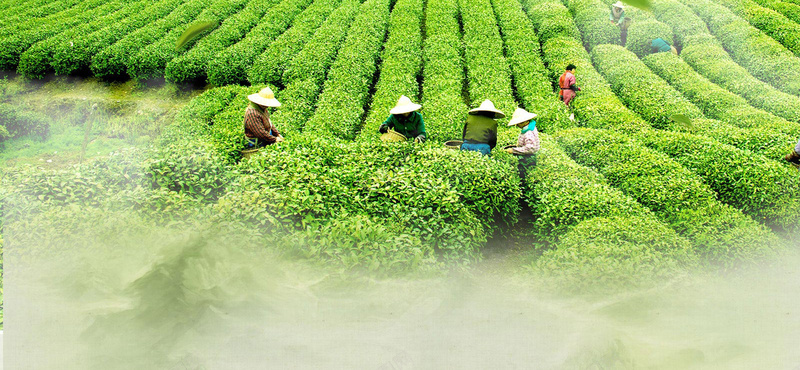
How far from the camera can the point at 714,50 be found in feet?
53.8

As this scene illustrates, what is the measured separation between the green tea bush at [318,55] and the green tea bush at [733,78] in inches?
498

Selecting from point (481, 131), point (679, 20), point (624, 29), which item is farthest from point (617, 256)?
point (679, 20)

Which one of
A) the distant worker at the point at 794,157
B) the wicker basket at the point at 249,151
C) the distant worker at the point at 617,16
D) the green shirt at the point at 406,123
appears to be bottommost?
the distant worker at the point at 794,157

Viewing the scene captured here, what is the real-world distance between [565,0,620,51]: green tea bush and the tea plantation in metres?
0.10

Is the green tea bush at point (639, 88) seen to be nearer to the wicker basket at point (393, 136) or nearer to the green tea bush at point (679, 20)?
the green tea bush at point (679, 20)

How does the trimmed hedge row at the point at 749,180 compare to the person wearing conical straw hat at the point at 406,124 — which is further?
the person wearing conical straw hat at the point at 406,124

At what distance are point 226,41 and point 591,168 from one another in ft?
47.4

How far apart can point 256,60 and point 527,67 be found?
9081 millimetres

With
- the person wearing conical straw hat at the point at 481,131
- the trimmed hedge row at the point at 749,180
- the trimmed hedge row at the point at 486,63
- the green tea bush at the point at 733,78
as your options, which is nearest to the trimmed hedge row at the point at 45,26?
the trimmed hedge row at the point at 486,63

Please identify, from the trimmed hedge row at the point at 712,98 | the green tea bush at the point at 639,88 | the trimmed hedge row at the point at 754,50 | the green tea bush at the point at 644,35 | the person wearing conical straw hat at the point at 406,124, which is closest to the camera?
the person wearing conical straw hat at the point at 406,124

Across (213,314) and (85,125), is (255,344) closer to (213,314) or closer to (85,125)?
(213,314)

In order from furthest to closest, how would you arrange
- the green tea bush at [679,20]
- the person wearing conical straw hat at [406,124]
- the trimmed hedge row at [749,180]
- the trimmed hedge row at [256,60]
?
the green tea bush at [679,20] < the trimmed hedge row at [256,60] < the person wearing conical straw hat at [406,124] < the trimmed hedge row at [749,180]

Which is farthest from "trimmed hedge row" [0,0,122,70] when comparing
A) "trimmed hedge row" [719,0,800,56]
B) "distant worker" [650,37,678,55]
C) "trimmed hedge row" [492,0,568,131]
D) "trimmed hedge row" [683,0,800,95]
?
"trimmed hedge row" [719,0,800,56]

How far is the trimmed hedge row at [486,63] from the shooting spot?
1237cm
